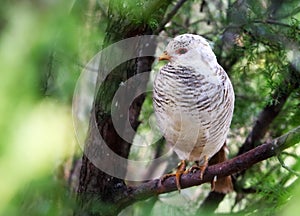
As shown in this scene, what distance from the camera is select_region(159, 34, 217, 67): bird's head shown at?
5.63 ft

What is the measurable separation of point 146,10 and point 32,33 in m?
0.68

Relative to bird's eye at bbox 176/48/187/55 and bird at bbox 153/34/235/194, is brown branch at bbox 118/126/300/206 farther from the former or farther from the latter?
bird's eye at bbox 176/48/187/55

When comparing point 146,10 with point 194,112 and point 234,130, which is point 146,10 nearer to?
point 194,112

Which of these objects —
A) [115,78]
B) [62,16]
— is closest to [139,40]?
[115,78]

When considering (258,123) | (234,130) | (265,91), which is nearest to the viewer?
(265,91)

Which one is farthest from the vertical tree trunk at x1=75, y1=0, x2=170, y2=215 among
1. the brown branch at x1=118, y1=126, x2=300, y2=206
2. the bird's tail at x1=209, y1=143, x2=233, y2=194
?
the bird's tail at x1=209, y1=143, x2=233, y2=194

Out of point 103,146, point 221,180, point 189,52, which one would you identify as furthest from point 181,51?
point 221,180

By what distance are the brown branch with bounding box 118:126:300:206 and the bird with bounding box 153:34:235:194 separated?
0.12 ft

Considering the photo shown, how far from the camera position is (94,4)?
2283 mm

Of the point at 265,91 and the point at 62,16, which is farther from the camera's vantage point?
the point at 265,91

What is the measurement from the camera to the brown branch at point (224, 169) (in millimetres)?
1529

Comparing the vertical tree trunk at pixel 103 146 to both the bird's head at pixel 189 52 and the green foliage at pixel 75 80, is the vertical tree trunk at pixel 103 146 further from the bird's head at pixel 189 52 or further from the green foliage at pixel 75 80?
the bird's head at pixel 189 52

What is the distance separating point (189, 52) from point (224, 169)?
36 cm

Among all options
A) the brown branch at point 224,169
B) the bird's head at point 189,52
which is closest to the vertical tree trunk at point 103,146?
the brown branch at point 224,169
